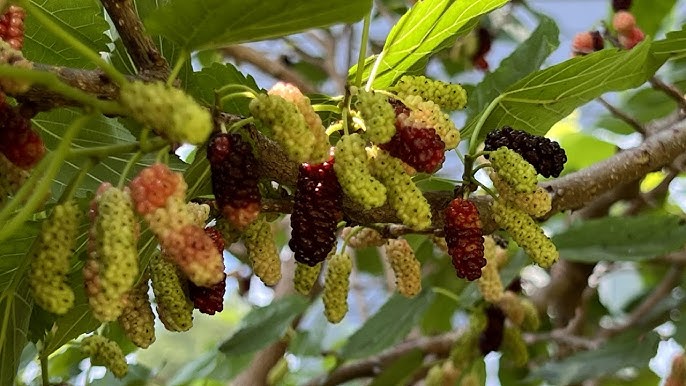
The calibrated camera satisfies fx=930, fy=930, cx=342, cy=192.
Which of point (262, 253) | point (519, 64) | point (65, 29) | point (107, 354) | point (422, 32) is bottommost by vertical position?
point (107, 354)

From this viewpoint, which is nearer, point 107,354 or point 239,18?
point 239,18

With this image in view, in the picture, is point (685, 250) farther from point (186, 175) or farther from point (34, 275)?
point (34, 275)

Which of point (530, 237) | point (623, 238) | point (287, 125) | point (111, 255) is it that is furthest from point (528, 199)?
Result: point (623, 238)

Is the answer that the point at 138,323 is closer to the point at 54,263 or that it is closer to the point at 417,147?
the point at 54,263

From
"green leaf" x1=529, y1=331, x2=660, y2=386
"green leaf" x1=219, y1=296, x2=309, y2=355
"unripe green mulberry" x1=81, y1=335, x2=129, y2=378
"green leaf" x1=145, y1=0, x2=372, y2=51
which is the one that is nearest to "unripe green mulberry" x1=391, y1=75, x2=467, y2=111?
"green leaf" x1=145, y1=0, x2=372, y2=51

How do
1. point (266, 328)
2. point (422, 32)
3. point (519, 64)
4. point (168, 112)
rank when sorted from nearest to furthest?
1. point (168, 112)
2. point (422, 32)
3. point (519, 64)
4. point (266, 328)

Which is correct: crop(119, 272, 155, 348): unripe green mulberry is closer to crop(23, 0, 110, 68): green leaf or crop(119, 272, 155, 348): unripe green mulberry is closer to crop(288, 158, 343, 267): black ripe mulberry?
crop(288, 158, 343, 267): black ripe mulberry
